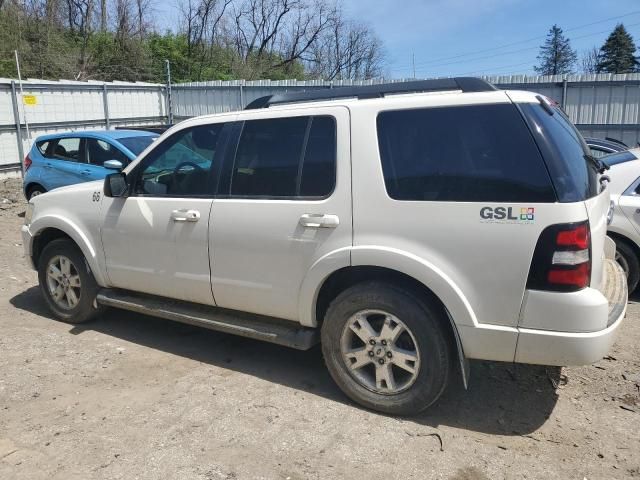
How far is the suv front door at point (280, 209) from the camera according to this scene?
11.8 ft

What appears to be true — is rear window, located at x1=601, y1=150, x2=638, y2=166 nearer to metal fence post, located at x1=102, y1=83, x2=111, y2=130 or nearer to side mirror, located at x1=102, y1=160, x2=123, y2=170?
side mirror, located at x1=102, y1=160, x2=123, y2=170

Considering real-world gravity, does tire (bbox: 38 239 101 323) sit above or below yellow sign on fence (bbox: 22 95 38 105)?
below

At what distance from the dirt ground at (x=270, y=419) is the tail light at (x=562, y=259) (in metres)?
1.00

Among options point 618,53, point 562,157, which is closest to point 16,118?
point 562,157

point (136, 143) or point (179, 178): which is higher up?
point (136, 143)

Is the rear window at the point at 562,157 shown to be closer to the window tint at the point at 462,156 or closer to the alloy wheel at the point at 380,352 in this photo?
the window tint at the point at 462,156

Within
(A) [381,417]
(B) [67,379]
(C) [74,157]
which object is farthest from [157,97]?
(A) [381,417]

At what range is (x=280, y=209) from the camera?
376 centimetres

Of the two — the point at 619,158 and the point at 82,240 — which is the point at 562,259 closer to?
the point at 82,240

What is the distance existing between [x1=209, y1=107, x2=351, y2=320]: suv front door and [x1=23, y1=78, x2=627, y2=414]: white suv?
0.03ft

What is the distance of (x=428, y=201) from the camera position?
328 cm

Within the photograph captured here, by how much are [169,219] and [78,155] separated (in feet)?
20.7

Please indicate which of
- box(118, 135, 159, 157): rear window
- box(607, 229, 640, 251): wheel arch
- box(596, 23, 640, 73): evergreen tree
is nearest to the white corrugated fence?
box(118, 135, 159, 157): rear window

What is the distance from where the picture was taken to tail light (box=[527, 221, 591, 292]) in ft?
9.68
